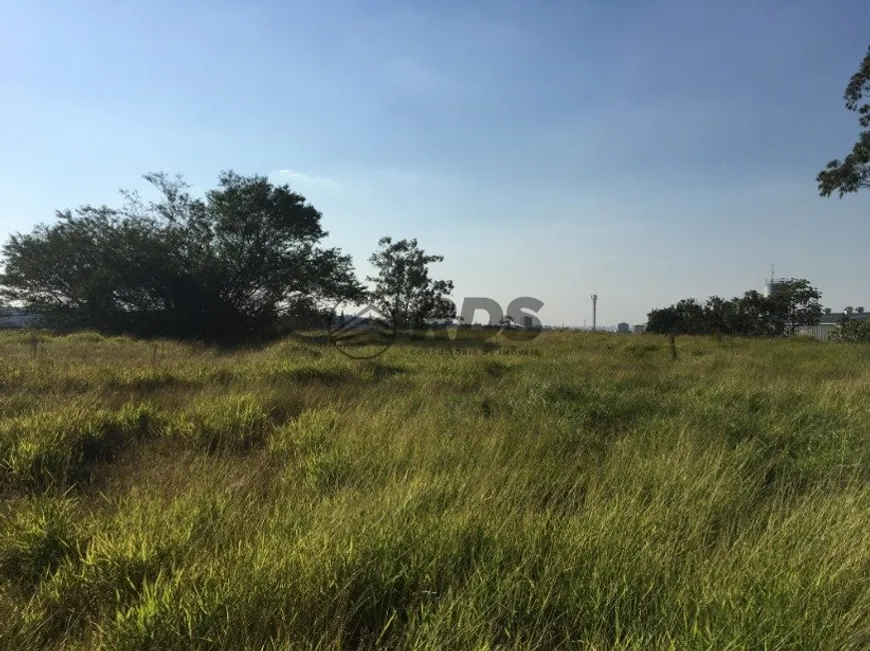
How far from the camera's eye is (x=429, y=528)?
2.07 m

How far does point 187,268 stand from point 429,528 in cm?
2476

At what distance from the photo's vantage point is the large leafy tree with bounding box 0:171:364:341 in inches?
872

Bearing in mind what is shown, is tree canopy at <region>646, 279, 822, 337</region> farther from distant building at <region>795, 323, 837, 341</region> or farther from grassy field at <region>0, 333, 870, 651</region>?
grassy field at <region>0, 333, 870, 651</region>

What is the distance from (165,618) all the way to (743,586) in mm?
2122

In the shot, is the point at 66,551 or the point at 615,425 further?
the point at 615,425

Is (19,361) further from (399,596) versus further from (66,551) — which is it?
(399,596)

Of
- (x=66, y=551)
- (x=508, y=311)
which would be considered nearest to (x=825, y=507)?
(x=66, y=551)

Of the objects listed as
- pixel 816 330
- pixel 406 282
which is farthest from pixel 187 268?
pixel 816 330

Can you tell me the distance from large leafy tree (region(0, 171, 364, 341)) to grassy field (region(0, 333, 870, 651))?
19.7m

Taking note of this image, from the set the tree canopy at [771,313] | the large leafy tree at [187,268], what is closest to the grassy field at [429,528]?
the large leafy tree at [187,268]

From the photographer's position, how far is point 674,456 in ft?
10.9

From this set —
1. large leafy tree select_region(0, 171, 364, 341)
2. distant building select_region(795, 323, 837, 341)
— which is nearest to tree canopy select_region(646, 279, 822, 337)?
distant building select_region(795, 323, 837, 341)

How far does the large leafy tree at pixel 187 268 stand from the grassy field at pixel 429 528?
777 inches

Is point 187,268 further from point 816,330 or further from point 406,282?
point 816,330
